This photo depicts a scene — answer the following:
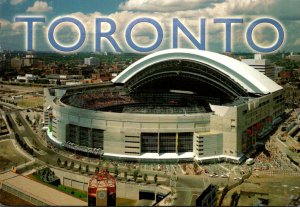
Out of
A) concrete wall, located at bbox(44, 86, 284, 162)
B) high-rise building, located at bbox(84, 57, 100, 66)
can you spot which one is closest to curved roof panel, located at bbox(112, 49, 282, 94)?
concrete wall, located at bbox(44, 86, 284, 162)

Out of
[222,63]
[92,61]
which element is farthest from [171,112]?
[92,61]

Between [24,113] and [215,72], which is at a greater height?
[215,72]

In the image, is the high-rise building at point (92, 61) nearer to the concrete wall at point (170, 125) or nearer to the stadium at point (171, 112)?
the stadium at point (171, 112)

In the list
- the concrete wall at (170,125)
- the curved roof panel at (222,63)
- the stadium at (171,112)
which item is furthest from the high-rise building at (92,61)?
the concrete wall at (170,125)

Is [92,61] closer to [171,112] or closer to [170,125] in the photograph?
[171,112]

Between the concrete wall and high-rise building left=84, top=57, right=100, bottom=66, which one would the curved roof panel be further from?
high-rise building left=84, top=57, right=100, bottom=66

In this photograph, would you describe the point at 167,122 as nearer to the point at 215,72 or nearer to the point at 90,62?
the point at 215,72

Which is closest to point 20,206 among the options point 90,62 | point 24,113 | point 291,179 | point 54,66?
point 291,179

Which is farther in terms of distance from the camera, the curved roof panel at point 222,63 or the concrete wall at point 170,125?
the curved roof panel at point 222,63
